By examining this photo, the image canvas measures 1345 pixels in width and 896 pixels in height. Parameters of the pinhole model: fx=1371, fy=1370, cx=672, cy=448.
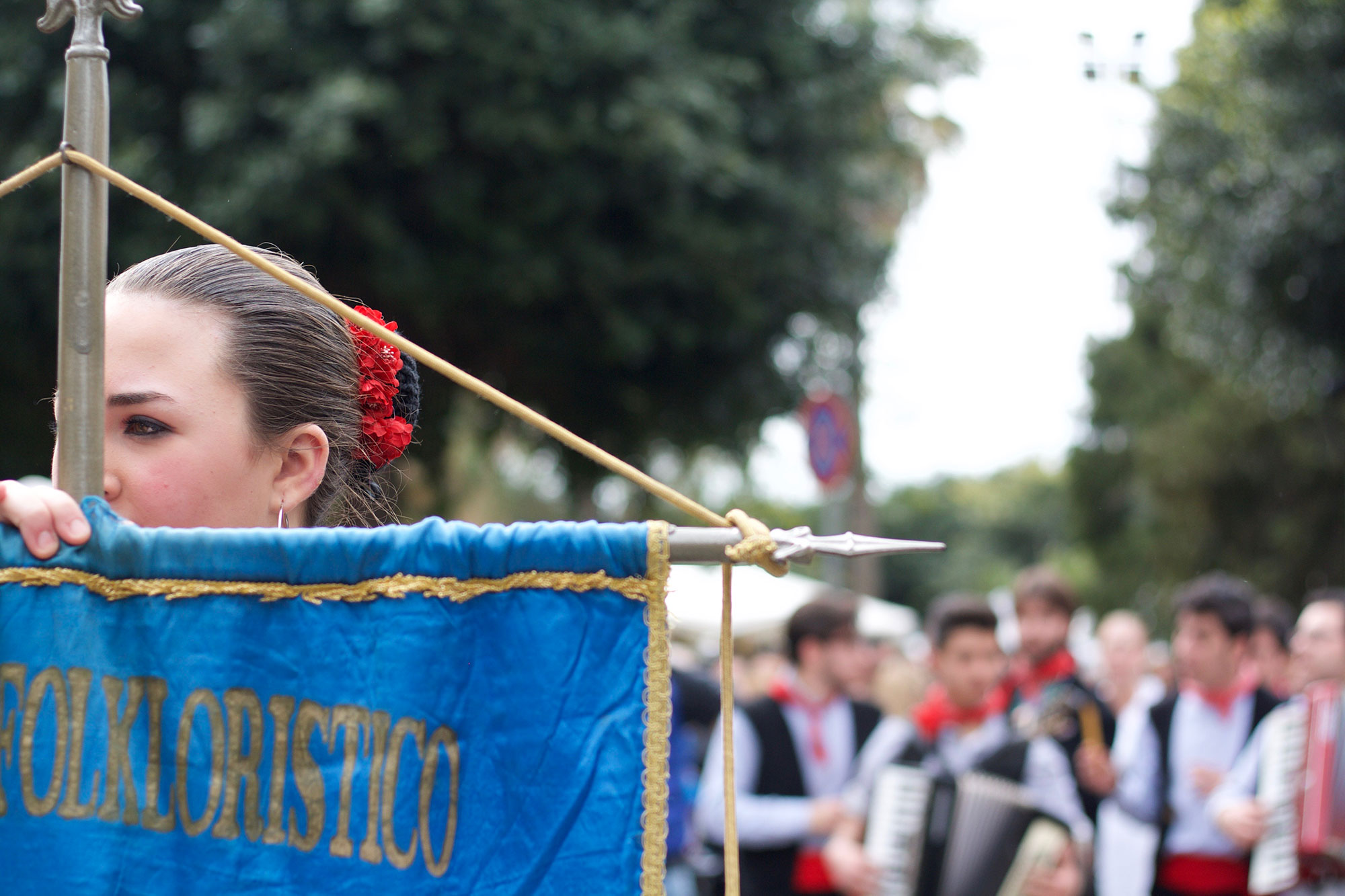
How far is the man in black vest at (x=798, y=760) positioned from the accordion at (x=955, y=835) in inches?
12.5

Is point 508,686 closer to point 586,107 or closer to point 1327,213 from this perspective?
point 586,107

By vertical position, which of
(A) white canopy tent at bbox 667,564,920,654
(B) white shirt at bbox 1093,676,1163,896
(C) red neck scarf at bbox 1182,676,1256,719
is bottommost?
(B) white shirt at bbox 1093,676,1163,896

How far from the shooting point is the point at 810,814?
5074 millimetres

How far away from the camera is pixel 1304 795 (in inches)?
199

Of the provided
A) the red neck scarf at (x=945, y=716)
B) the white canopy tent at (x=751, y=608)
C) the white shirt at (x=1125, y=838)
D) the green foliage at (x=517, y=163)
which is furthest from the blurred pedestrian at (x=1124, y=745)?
the white canopy tent at (x=751, y=608)

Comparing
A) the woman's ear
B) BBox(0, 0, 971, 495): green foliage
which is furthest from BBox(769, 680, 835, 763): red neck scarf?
the woman's ear

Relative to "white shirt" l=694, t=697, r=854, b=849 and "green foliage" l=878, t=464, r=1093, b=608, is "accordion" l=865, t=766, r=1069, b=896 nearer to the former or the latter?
"white shirt" l=694, t=697, r=854, b=849

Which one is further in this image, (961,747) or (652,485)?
(961,747)

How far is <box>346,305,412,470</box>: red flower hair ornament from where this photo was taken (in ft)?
5.76

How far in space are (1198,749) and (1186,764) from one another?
106 millimetres

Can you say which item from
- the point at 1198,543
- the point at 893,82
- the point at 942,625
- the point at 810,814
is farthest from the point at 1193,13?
the point at 1198,543

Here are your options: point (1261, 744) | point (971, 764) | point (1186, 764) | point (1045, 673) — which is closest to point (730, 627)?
point (971, 764)

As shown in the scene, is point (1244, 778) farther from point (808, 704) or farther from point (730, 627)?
point (730, 627)

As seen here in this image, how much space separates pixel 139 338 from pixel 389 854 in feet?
2.07
